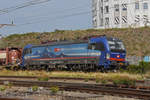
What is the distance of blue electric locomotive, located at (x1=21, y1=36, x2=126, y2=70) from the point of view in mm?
27750

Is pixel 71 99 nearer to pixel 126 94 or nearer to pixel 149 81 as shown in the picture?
pixel 126 94

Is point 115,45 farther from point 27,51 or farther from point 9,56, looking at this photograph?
point 9,56

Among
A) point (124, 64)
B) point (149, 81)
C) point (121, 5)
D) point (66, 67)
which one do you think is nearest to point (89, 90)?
point (149, 81)

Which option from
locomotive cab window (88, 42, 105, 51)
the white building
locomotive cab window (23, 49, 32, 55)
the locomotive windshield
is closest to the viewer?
locomotive cab window (88, 42, 105, 51)

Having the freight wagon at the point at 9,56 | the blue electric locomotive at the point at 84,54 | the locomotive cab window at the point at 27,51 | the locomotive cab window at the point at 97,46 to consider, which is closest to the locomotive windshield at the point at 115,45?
the blue electric locomotive at the point at 84,54

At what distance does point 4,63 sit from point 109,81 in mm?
22860

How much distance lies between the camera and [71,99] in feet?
40.6

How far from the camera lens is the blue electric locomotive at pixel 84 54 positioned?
2775 cm

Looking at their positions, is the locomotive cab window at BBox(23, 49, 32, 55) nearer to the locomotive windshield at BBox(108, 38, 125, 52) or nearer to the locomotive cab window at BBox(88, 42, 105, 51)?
the locomotive cab window at BBox(88, 42, 105, 51)

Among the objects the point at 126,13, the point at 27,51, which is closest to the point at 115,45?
the point at 27,51

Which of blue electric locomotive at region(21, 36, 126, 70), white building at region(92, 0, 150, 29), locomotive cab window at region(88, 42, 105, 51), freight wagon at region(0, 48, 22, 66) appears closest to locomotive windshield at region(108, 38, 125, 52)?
blue electric locomotive at region(21, 36, 126, 70)

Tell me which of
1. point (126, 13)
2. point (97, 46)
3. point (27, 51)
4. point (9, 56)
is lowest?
point (9, 56)

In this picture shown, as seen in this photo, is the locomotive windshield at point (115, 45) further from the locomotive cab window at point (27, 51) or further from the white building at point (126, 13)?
the white building at point (126, 13)

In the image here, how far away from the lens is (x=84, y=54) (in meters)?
29.0
